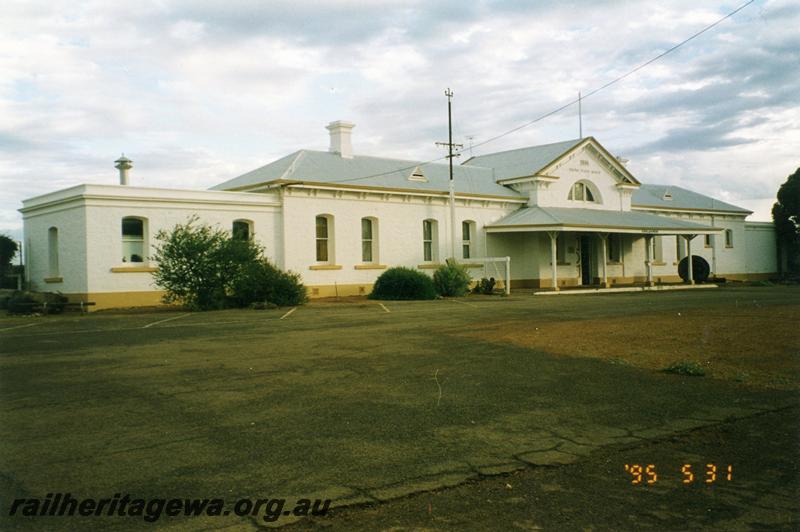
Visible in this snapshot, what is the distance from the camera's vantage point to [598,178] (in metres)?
38.1

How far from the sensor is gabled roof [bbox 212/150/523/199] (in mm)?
28859

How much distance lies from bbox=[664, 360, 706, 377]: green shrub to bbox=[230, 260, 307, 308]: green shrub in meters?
15.3

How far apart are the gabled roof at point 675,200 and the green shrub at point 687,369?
112 ft

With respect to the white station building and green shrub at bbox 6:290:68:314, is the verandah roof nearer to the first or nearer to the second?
the white station building

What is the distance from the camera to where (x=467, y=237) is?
3375 cm

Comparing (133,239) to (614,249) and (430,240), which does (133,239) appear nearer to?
(430,240)

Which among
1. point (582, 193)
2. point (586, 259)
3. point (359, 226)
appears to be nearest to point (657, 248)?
point (586, 259)

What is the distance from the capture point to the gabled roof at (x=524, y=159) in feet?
119

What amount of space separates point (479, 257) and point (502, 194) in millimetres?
3564

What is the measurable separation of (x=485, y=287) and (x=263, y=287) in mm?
11981

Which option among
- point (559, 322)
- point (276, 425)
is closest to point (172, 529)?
point (276, 425)

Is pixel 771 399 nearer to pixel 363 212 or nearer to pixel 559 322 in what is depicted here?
pixel 559 322

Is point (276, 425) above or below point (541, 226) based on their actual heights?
below

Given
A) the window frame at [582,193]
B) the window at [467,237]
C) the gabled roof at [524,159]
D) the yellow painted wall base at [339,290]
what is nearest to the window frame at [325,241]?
the yellow painted wall base at [339,290]
